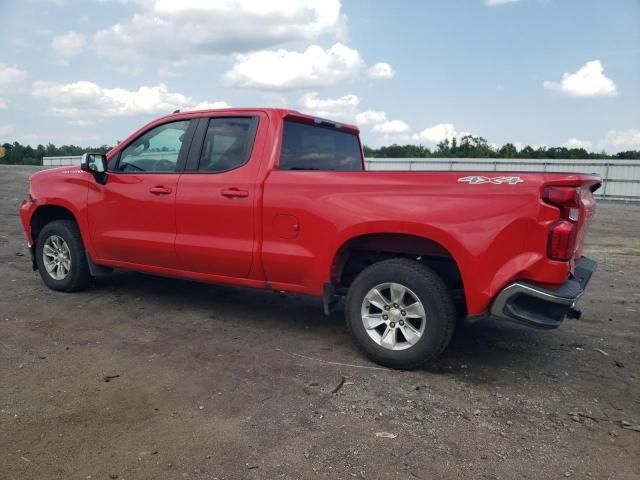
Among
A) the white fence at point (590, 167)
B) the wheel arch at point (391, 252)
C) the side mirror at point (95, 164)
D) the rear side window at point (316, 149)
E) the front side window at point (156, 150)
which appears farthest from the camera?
the white fence at point (590, 167)

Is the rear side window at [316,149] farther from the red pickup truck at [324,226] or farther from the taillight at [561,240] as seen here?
the taillight at [561,240]

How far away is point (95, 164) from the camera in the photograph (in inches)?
212

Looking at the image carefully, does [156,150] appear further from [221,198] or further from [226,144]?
[221,198]

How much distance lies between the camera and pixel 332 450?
2875mm

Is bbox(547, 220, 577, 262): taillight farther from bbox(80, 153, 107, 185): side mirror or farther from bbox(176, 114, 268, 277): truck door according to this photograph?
bbox(80, 153, 107, 185): side mirror

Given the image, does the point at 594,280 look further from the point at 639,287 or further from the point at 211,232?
the point at 211,232

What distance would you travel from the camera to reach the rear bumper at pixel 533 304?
3471 mm

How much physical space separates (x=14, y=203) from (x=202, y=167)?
12.4 meters

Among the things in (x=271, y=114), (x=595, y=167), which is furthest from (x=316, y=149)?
(x=595, y=167)

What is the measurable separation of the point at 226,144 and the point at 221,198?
537 millimetres

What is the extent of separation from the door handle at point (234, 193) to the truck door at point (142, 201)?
1.98 feet

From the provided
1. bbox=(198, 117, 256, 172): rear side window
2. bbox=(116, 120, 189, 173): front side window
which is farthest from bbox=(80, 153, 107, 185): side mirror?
bbox=(198, 117, 256, 172): rear side window

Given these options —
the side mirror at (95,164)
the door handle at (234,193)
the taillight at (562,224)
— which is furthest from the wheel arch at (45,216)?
the taillight at (562,224)

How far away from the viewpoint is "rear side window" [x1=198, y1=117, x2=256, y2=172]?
4766 mm
